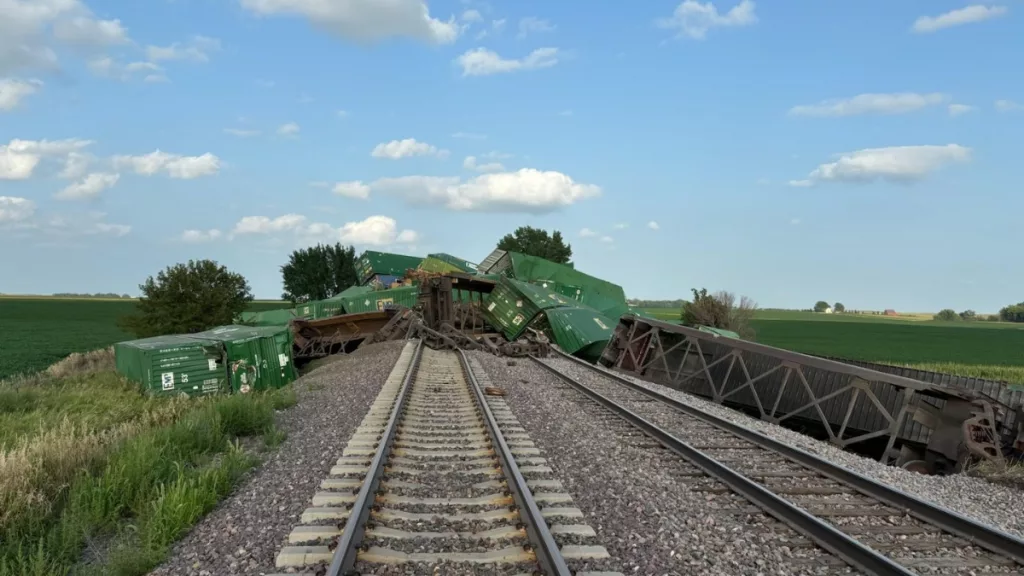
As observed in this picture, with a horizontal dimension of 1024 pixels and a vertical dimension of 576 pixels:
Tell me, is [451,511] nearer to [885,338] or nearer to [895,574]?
[895,574]

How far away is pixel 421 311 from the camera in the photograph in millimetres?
27453

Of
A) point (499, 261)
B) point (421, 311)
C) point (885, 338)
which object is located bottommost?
point (885, 338)

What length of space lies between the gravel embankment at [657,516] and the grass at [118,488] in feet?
12.5

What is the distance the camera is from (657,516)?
5.81 m

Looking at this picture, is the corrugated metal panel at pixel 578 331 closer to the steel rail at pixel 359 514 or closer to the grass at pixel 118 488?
the grass at pixel 118 488

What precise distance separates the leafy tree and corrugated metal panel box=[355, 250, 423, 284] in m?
103

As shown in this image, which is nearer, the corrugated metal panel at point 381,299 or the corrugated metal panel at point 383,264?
the corrugated metal panel at point 381,299

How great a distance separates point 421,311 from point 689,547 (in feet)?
75.4

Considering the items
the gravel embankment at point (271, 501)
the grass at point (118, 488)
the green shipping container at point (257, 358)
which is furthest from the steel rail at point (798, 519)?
the green shipping container at point (257, 358)

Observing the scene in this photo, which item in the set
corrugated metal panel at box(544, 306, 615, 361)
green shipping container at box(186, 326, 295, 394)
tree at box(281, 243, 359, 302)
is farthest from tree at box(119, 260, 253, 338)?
tree at box(281, 243, 359, 302)

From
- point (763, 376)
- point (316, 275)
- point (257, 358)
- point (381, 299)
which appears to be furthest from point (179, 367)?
point (316, 275)

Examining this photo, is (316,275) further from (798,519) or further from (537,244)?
(798,519)

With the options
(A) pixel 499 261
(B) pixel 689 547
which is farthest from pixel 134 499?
(A) pixel 499 261

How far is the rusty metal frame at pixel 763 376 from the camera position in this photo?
12.1 meters
